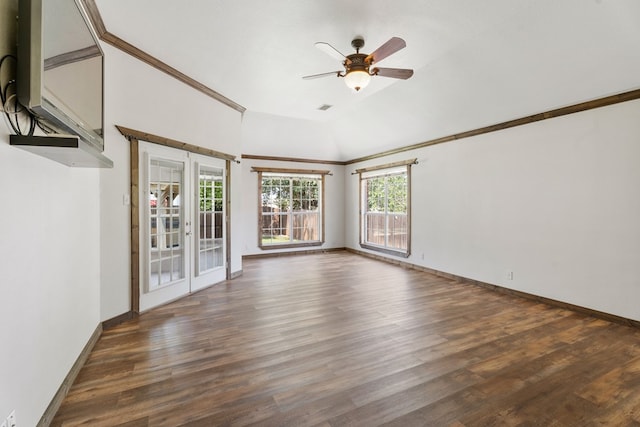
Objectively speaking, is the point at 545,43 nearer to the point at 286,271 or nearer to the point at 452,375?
the point at 452,375

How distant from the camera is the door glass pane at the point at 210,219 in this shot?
4566 mm

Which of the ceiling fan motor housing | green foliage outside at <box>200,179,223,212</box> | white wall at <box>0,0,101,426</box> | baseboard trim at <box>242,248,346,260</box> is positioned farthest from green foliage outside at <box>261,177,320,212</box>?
white wall at <box>0,0,101,426</box>

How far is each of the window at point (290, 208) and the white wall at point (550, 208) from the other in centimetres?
348

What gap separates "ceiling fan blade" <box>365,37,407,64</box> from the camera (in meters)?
2.54

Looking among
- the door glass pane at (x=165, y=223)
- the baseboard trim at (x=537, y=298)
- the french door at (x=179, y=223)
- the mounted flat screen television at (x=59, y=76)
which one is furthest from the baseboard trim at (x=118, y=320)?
the baseboard trim at (x=537, y=298)

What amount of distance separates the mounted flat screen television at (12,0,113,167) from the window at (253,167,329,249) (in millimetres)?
5432

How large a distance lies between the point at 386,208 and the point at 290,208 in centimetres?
258

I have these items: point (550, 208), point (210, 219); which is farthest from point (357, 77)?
point (550, 208)

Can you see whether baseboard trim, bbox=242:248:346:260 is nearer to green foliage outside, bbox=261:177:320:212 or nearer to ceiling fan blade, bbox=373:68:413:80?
green foliage outside, bbox=261:177:320:212

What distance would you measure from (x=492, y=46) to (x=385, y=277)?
12.7 feet

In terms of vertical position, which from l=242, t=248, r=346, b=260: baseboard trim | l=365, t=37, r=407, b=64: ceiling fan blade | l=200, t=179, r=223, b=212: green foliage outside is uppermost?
l=365, t=37, r=407, b=64: ceiling fan blade

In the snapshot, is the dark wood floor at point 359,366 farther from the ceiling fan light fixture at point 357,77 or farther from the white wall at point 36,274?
the ceiling fan light fixture at point 357,77

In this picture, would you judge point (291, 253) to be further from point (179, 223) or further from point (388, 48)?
point (388, 48)

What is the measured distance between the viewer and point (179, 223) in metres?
4.21
